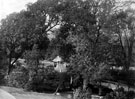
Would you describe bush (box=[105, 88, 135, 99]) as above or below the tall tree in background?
below

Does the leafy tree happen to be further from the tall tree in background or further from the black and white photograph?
the tall tree in background

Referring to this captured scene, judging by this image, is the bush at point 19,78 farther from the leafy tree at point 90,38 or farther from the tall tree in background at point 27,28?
the leafy tree at point 90,38

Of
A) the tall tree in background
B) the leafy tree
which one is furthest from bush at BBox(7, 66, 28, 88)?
the leafy tree

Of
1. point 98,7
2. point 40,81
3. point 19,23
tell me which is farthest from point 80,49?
point 19,23

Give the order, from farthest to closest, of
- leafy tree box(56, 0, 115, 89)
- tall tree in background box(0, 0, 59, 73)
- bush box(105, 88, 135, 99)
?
tall tree in background box(0, 0, 59, 73)
leafy tree box(56, 0, 115, 89)
bush box(105, 88, 135, 99)

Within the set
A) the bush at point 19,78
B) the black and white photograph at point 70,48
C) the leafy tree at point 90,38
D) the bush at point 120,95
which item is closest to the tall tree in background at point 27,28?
the black and white photograph at point 70,48

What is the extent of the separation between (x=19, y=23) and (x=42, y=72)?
5.11 m

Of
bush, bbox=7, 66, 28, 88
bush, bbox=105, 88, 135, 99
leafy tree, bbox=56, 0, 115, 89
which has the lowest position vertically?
bush, bbox=105, 88, 135, 99

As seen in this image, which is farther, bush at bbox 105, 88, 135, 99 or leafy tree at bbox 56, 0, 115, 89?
leafy tree at bbox 56, 0, 115, 89

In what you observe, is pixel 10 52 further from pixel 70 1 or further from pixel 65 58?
pixel 70 1

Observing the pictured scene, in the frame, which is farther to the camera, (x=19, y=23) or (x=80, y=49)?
(x=19, y=23)

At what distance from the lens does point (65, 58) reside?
53.4 ft

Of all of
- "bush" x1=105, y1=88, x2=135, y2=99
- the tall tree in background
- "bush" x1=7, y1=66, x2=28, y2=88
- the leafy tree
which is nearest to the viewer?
"bush" x1=105, y1=88, x2=135, y2=99

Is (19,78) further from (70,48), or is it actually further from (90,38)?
(90,38)
